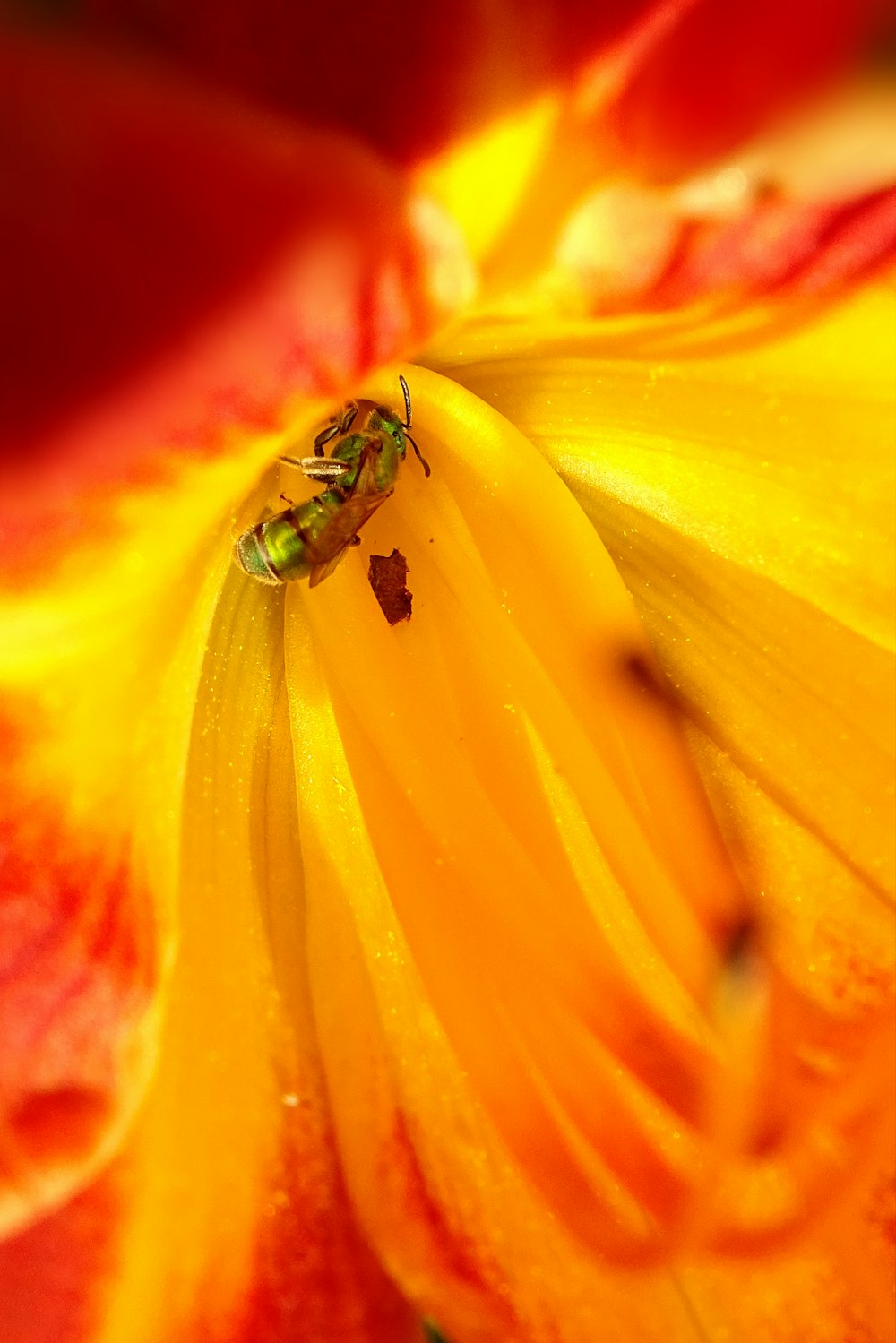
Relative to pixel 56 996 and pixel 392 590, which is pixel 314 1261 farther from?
pixel 392 590

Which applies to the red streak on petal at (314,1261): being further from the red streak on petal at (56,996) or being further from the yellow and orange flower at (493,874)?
the red streak on petal at (56,996)

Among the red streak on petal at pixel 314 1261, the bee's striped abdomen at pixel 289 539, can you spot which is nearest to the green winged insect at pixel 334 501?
the bee's striped abdomen at pixel 289 539

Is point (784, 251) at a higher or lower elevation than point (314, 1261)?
higher

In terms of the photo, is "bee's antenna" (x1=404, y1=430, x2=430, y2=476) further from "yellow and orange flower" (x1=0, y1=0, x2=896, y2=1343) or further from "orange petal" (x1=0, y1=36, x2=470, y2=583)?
"orange petal" (x1=0, y1=36, x2=470, y2=583)

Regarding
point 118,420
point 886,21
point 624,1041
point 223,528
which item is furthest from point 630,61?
point 624,1041

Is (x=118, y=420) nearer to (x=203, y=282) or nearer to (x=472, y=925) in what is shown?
(x=203, y=282)

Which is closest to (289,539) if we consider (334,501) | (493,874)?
(334,501)
